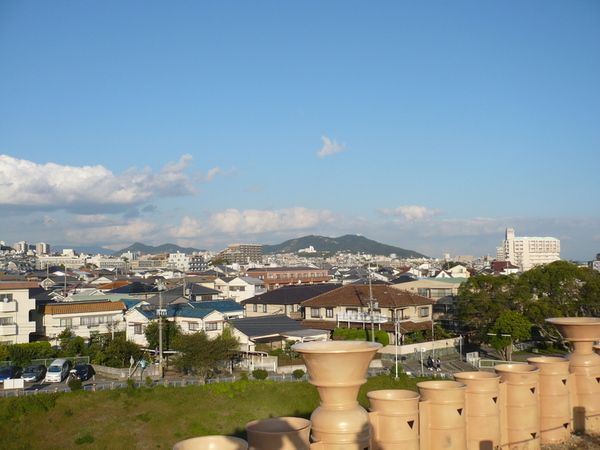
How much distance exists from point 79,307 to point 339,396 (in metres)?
33.4

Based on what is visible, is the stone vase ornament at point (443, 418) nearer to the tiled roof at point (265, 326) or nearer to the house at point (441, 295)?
the tiled roof at point (265, 326)

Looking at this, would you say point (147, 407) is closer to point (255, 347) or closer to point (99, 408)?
point (99, 408)

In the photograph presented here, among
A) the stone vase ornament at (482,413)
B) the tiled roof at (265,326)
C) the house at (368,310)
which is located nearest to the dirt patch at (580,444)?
the stone vase ornament at (482,413)

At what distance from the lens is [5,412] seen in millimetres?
18891

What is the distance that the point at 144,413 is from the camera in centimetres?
2044

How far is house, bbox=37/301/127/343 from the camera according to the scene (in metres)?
35.9

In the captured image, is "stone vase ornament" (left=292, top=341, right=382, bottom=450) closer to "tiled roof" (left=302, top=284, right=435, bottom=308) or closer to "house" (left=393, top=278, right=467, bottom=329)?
"tiled roof" (left=302, top=284, right=435, bottom=308)

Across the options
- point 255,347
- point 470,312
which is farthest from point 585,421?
point 470,312

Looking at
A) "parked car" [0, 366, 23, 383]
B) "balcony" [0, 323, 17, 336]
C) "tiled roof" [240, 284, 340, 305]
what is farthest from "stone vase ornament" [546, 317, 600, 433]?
"tiled roof" [240, 284, 340, 305]

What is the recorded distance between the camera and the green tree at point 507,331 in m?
31.7

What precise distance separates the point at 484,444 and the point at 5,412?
52.9 feet

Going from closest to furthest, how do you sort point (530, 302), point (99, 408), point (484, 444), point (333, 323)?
point (484, 444) < point (99, 408) < point (530, 302) < point (333, 323)

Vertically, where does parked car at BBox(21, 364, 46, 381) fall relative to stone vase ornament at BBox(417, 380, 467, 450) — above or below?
below

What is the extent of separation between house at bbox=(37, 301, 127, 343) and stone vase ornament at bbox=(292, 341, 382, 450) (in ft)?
105
